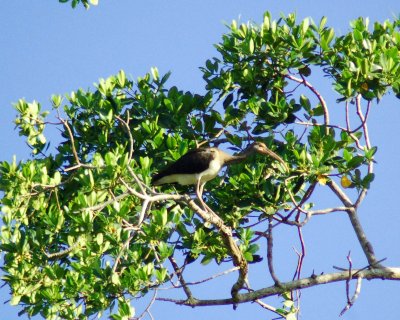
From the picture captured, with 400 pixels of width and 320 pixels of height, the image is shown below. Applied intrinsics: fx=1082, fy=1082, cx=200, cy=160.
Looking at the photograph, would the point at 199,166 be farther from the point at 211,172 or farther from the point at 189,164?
the point at 211,172

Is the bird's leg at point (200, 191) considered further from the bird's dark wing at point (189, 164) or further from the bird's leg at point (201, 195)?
the bird's dark wing at point (189, 164)

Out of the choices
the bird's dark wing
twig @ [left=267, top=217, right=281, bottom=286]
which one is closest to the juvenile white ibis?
the bird's dark wing

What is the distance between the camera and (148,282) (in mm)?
9047

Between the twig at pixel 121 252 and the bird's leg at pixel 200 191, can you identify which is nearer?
the twig at pixel 121 252

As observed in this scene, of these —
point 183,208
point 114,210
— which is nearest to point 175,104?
point 183,208

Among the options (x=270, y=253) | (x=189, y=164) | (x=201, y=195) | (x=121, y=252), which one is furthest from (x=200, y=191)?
(x=121, y=252)

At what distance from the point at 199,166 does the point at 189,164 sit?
0.16 m

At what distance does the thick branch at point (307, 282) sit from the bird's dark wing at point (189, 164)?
4.80 feet

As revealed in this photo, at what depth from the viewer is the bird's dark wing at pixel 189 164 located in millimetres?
10562

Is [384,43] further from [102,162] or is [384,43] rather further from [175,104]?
[102,162]

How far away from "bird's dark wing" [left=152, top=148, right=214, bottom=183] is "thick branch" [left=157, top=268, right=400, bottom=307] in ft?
4.80

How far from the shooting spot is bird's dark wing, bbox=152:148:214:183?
1056cm

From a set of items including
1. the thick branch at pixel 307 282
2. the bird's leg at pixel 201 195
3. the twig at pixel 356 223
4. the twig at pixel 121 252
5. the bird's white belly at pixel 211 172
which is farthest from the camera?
the bird's white belly at pixel 211 172

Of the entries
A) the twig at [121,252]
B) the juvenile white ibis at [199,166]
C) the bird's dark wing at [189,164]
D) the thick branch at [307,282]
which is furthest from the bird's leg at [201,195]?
the twig at [121,252]
